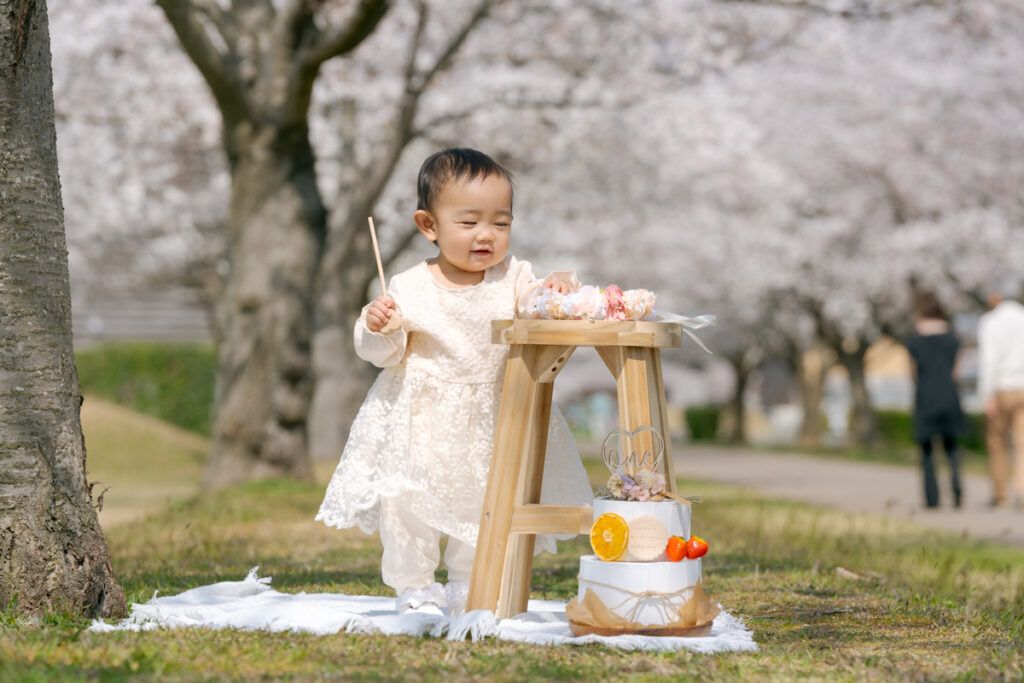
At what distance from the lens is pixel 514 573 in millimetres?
4418

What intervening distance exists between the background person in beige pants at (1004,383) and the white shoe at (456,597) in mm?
7379

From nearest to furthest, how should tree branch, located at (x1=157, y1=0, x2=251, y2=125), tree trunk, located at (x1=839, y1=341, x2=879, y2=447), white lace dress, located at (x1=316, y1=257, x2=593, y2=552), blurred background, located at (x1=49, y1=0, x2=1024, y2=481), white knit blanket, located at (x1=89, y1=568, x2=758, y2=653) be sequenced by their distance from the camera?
white knit blanket, located at (x1=89, y1=568, x2=758, y2=653) → white lace dress, located at (x1=316, y1=257, x2=593, y2=552) → tree branch, located at (x1=157, y1=0, x2=251, y2=125) → blurred background, located at (x1=49, y1=0, x2=1024, y2=481) → tree trunk, located at (x1=839, y1=341, x2=879, y2=447)

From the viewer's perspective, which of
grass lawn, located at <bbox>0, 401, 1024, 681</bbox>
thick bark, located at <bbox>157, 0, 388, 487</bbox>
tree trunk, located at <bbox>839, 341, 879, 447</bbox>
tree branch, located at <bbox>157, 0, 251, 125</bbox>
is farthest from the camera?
tree trunk, located at <bbox>839, 341, 879, 447</bbox>

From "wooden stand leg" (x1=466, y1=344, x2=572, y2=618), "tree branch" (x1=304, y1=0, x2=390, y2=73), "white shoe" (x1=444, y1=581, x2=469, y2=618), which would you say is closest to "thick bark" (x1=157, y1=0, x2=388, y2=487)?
"tree branch" (x1=304, y1=0, x2=390, y2=73)

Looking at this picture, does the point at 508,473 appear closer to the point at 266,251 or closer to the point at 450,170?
the point at 450,170

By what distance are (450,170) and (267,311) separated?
275 inches

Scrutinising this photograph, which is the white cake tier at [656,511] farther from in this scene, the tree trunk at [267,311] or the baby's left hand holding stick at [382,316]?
the tree trunk at [267,311]

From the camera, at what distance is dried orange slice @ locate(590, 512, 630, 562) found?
413 centimetres

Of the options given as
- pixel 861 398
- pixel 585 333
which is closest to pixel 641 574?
pixel 585 333

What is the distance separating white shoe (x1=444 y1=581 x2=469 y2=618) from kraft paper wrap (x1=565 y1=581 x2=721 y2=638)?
0.53 metres

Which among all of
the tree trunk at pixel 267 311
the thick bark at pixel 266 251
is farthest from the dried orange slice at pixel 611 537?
the tree trunk at pixel 267 311

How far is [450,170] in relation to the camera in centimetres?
452

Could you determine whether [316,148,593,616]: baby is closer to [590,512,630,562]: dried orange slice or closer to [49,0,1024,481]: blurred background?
[590,512,630,562]: dried orange slice

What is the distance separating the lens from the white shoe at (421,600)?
4.60 meters
